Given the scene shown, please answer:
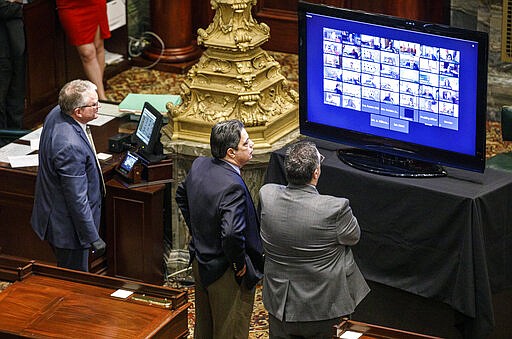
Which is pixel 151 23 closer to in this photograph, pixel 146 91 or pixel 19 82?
pixel 146 91

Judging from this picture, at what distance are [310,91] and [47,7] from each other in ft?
11.9

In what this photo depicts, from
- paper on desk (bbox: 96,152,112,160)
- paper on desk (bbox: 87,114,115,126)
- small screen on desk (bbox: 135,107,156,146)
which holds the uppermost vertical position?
small screen on desk (bbox: 135,107,156,146)

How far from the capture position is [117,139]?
7.80 m

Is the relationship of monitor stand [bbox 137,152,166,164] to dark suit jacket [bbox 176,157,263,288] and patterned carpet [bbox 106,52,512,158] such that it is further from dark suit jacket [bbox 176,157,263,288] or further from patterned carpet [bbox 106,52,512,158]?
patterned carpet [bbox 106,52,512,158]

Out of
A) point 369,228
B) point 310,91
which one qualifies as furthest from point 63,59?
point 369,228

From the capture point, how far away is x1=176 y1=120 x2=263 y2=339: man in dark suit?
5.96 meters

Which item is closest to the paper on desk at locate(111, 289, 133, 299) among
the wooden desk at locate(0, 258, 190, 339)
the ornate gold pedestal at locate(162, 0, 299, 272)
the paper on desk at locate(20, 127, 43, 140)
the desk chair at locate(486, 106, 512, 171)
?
the wooden desk at locate(0, 258, 190, 339)

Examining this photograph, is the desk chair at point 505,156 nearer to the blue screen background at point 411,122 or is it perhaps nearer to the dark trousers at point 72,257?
the blue screen background at point 411,122

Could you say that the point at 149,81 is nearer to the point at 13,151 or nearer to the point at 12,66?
the point at 12,66

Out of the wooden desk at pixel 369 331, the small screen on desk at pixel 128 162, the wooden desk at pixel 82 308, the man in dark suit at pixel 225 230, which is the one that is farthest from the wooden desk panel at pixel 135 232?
the wooden desk at pixel 369 331

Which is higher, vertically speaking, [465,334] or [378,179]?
[378,179]

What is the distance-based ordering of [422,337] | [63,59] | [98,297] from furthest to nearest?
1. [63,59]
2. [98,297]
3. [422,337]

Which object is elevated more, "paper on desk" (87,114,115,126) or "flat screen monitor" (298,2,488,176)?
"flat screen monitor" (298,2,488,176)

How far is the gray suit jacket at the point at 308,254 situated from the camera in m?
5.56
